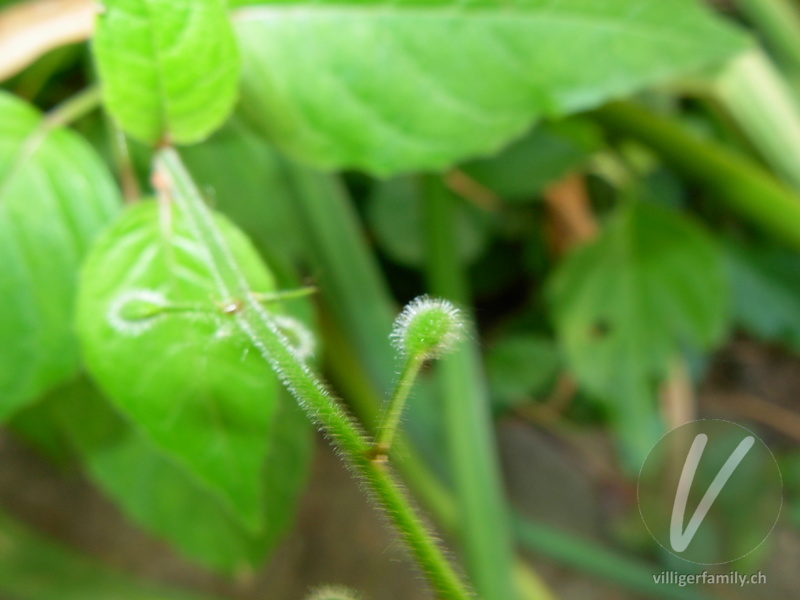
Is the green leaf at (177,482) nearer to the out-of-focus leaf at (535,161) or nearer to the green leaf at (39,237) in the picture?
the green leaf at (39,237)

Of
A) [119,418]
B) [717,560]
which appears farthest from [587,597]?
[119,418]

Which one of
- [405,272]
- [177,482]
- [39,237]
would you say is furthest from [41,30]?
[405,272]

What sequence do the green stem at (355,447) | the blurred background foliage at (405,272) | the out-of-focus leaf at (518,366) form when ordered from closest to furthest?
the green stem at (355,447)
the blurred background foliage at (405,272)
the out-of-focus leaf at (518,366)

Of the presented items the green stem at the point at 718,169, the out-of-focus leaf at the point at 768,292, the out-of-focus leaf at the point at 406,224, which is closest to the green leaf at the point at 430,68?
the green stem at the point at 718,169

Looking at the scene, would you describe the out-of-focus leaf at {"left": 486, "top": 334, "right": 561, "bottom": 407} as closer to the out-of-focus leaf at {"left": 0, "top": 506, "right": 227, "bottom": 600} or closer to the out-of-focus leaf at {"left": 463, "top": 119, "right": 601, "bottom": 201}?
the out-of-focus leaf at {"left": 463, "top": 119, "right": 601, "bottom": 201}

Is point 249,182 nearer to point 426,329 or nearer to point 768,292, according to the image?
point 426,329

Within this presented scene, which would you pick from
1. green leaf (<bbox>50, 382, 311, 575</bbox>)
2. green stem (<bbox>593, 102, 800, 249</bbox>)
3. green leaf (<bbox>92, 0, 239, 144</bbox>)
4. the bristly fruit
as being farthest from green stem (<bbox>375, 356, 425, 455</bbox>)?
green stem (<bbox>593, 102, 800, 249</bbox>)
